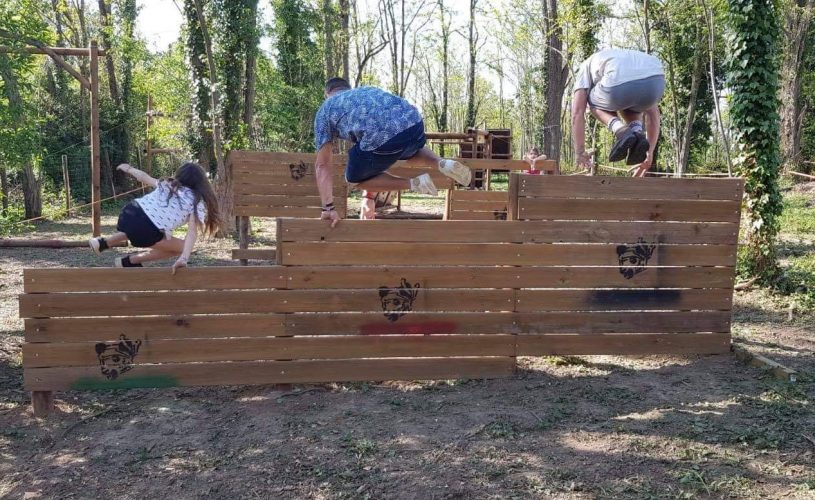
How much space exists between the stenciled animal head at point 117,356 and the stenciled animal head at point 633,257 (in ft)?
12.0

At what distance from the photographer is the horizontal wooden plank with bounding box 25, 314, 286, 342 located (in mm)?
4219

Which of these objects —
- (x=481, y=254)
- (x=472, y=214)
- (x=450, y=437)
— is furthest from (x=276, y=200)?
(x=450, y=437)

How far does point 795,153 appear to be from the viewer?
65.7ft

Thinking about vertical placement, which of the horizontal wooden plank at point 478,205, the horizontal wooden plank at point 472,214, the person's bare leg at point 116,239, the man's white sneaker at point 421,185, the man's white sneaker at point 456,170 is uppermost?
the man's white sneaker at point 456,170

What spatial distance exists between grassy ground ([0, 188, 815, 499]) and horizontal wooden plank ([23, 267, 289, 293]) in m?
0.84

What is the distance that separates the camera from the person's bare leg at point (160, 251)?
202 inches

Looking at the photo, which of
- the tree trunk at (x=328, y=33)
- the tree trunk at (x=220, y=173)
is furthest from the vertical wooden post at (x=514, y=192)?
the tree trunk at (x=328, y=33)

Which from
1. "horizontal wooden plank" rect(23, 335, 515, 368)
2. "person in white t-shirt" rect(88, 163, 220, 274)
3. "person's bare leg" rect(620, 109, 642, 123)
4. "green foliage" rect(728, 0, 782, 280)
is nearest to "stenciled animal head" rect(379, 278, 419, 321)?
"horizontal wooden plank" rect(23, 335, 515, 368)

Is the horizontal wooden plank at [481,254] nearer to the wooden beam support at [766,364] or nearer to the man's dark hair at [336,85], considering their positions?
the wooden beam support at [766,364]

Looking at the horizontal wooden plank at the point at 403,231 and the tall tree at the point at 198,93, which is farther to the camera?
the tall tree at the point at 198,93

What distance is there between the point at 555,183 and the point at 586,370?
5.02 ft

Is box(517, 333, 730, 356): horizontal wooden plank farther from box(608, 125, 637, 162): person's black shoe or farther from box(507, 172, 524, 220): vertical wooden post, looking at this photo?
box(608, 125, 637, 162): person's black shoe

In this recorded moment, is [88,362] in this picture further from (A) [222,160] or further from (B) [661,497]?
(A) [222,160]

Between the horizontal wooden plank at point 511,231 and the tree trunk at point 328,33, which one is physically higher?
the tree trunk at point 328,33
